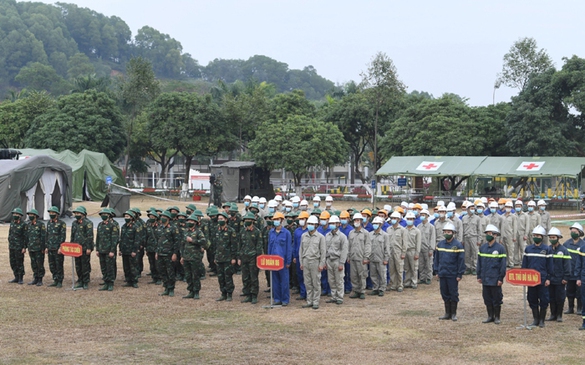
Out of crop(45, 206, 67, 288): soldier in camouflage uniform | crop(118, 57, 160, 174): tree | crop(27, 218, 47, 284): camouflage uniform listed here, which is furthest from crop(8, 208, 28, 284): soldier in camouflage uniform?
crop(118, 57, 160, 174): tree

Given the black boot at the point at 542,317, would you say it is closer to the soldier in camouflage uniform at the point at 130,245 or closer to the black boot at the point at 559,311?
the black boot at the point at 559,311

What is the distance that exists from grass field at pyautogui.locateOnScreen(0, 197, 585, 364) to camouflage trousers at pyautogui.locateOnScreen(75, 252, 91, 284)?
543mm

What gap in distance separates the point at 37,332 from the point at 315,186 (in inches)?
1578

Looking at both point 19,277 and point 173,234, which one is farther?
point 19,277

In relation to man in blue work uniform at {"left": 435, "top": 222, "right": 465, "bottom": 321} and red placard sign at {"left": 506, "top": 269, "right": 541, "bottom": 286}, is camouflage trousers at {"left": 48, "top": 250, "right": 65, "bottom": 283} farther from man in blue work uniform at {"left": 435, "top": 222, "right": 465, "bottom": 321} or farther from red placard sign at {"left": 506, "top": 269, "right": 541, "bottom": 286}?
red placard sign at {"left": 506, "top": 269, "right": 541, "bottom": 286}

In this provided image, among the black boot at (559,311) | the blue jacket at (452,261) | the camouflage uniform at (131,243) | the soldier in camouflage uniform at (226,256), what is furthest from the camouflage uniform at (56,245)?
the black boot at (559,311)

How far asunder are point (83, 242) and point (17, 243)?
1901mm

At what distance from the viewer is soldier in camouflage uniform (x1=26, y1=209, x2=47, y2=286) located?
15.3 metres

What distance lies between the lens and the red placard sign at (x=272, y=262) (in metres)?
12.7

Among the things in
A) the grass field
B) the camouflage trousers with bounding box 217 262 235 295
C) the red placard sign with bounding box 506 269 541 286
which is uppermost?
the red placard sign with bounding box 506 269 541 286

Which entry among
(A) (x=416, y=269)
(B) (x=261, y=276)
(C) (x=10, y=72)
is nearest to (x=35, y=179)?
(B) (x=261, y=276)

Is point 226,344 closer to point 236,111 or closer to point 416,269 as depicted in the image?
point 416,269

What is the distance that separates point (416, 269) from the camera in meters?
15.4

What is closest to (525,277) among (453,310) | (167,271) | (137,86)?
(453,310)
